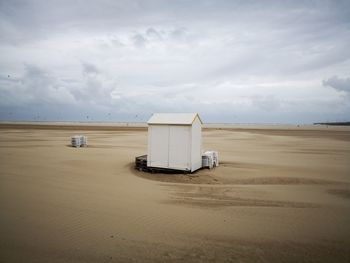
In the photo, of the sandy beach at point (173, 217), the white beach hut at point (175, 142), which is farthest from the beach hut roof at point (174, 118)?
the sandy beach at point (173, 217)

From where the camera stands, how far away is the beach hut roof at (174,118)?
13516mm

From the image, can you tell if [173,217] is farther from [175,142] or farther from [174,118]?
[174,118]

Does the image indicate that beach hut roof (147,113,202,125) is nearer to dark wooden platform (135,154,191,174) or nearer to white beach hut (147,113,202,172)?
white beach hut (147,113,202,172)

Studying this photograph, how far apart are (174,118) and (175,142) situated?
1.27 meters

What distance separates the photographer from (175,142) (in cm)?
1352

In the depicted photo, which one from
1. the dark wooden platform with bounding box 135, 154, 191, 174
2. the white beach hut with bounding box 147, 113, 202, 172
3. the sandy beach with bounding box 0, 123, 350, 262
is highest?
the white beach hut with bounding box 147, 113, 202, 172

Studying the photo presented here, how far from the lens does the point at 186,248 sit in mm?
6008

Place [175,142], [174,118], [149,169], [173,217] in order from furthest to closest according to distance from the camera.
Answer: [149,169] → [174,118] → [175,142] → [173,217]

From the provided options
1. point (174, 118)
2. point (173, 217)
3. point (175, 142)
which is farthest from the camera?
point (174, 118)

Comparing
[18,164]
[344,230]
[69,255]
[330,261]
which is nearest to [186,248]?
[69,255]

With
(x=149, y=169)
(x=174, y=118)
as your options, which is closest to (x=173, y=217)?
(x=149, y=169)

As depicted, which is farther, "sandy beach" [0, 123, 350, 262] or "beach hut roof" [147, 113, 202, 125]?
"beach hut roof" [147, 113, 202, 125]

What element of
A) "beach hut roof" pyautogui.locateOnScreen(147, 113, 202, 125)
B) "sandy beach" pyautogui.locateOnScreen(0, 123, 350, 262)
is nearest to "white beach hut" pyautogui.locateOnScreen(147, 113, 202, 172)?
"beach hut roof" pyautogui.locateOnScreen(147, 113, 202, 125)

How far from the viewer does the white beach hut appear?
525 inches
